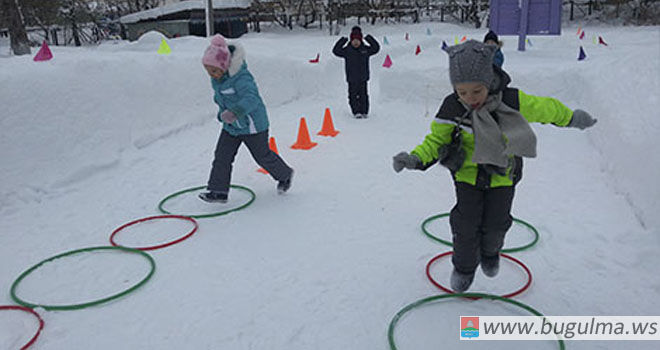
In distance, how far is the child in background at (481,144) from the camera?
2.87m

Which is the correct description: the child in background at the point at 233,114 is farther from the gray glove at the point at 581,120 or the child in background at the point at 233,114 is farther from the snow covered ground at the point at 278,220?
the gray glove at the point at 581,120

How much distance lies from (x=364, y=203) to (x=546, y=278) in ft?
6.74

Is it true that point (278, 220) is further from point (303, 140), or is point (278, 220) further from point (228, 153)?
point (303, 140)

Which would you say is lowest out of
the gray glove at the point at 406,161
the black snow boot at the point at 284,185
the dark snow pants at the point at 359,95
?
the black snow boot at the point at 284,185

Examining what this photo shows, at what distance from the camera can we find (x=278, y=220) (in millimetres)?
4945

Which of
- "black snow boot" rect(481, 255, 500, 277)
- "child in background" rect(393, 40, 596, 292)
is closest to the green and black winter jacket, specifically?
"child in background" rect(393, 40, 596, 292)

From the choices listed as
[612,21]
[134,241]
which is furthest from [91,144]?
[612,21]

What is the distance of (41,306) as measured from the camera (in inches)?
137

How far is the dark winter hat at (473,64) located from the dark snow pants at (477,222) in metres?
0.69

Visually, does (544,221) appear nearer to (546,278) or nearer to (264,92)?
(546,278)

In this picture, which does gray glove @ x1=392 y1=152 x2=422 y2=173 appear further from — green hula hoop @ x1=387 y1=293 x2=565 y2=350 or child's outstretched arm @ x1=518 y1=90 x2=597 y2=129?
green hula hoop @ x1=387 y1=293 x2=565 y2=350

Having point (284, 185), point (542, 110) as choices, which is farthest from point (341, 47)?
point (542, 110)

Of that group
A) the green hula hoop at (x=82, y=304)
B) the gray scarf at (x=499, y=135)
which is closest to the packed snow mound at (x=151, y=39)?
the green hula hoop at (x=82, y=304)

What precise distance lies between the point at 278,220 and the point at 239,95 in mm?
1290
